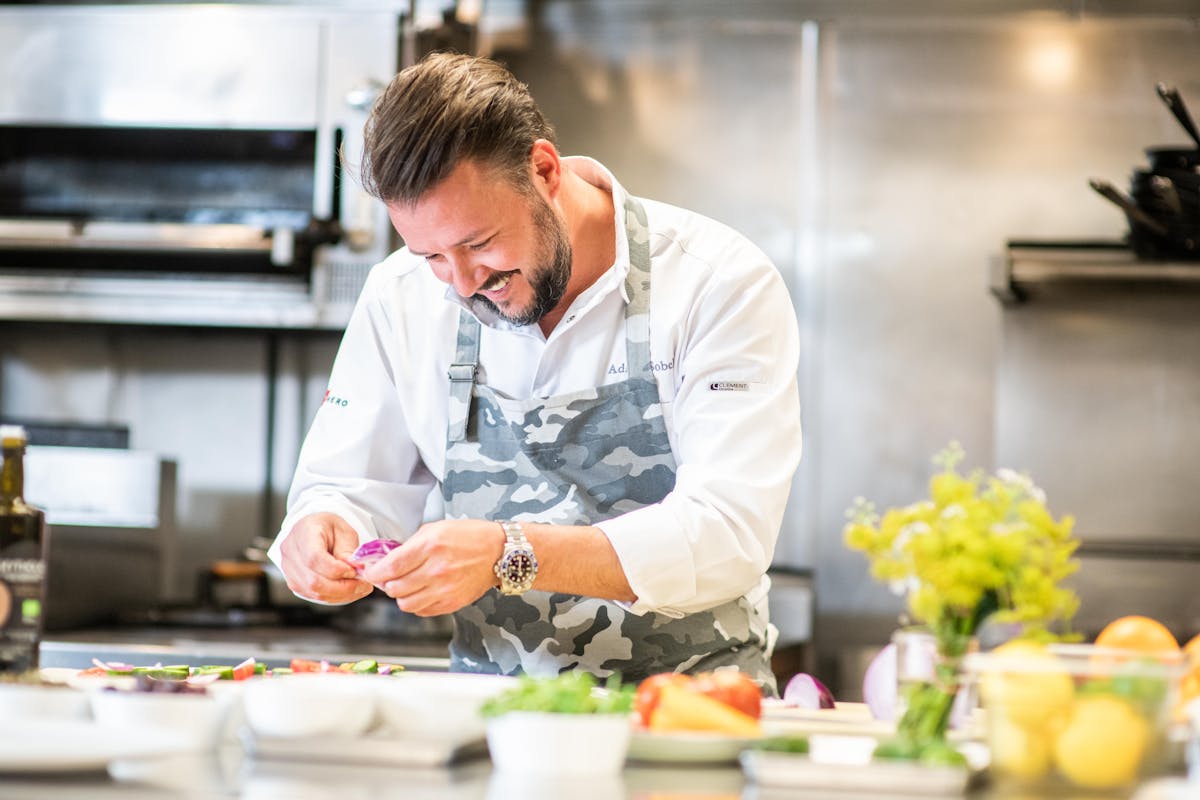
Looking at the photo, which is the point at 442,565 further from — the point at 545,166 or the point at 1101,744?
the point at 1101,744

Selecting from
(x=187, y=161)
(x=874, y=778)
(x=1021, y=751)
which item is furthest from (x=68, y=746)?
(x=187, y=161)

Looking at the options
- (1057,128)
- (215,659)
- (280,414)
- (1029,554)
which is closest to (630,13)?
(1057,128)

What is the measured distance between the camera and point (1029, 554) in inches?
46.8

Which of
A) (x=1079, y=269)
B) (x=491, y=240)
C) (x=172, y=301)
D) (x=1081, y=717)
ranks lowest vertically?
(x=172, y=301)

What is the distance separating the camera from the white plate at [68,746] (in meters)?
1.13

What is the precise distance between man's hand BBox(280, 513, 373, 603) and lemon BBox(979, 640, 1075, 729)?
0.88 meters

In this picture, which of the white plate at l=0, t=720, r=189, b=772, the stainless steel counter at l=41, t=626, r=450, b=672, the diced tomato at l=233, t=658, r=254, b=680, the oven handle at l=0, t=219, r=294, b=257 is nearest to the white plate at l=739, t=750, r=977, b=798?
the white plate at l=0, t=720, r=189, b=772

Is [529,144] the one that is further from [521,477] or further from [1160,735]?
[1160,735]

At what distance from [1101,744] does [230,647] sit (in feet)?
6.86

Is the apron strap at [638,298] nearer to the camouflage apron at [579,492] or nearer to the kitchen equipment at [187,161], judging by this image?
the camouflage apron at [579,492]

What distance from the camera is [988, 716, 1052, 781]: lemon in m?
1.15

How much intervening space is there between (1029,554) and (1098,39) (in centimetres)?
278

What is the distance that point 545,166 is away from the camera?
197 cm

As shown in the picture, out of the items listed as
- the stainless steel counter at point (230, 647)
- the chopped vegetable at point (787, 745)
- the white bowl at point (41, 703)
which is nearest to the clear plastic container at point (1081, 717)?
the chopped vegetable at point (787, 745)
